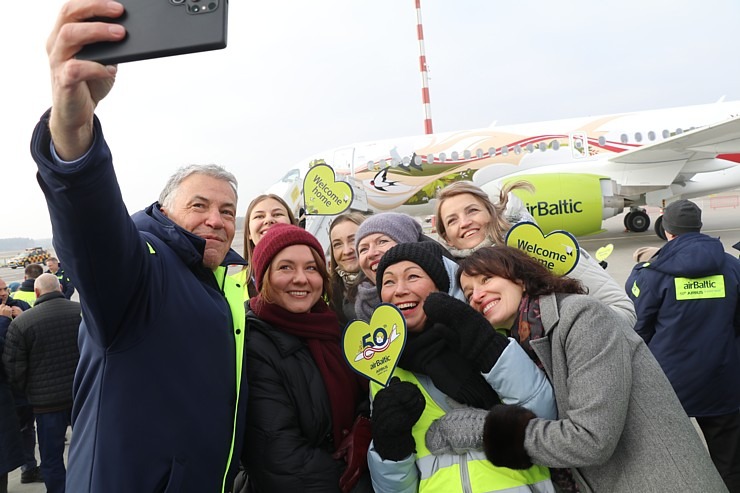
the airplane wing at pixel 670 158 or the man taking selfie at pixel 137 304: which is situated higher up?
A: the airplane wing at pixel 670 158

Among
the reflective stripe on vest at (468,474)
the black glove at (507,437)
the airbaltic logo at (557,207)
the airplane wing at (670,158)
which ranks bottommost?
the reflective stripe on vest at (468,474)

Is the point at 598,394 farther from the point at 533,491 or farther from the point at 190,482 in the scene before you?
the point at 190,482

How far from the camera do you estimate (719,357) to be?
9.39ft

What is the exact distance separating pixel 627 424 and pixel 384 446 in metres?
0.76

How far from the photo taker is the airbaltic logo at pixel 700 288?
2.86 m

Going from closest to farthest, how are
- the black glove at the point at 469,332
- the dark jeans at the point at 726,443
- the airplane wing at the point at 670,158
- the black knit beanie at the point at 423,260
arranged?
1. the black glove at the point at 469,332
2. the black knit beanie at the point at 423,260
3. the dark jeans at the point at 726,443
4. the airplane wing at the point at 670,158

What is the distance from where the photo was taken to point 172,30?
0.87m

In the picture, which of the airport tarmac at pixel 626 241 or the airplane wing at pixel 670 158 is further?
the airplane wing at pixel 670 158

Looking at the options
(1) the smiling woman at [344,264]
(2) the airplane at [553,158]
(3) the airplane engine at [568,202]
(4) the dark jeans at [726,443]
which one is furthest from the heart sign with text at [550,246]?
(2) the airplane at [553,158]

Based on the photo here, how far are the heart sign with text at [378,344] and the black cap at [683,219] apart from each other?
2.50 m

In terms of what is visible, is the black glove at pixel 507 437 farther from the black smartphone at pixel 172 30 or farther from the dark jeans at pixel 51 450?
the dark jeans at pixel 51 450

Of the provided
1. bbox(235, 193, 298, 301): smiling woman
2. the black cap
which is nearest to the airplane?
the black cap

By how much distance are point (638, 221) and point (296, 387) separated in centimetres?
1612

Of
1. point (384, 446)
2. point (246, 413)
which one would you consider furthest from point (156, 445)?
point (384, 446)
